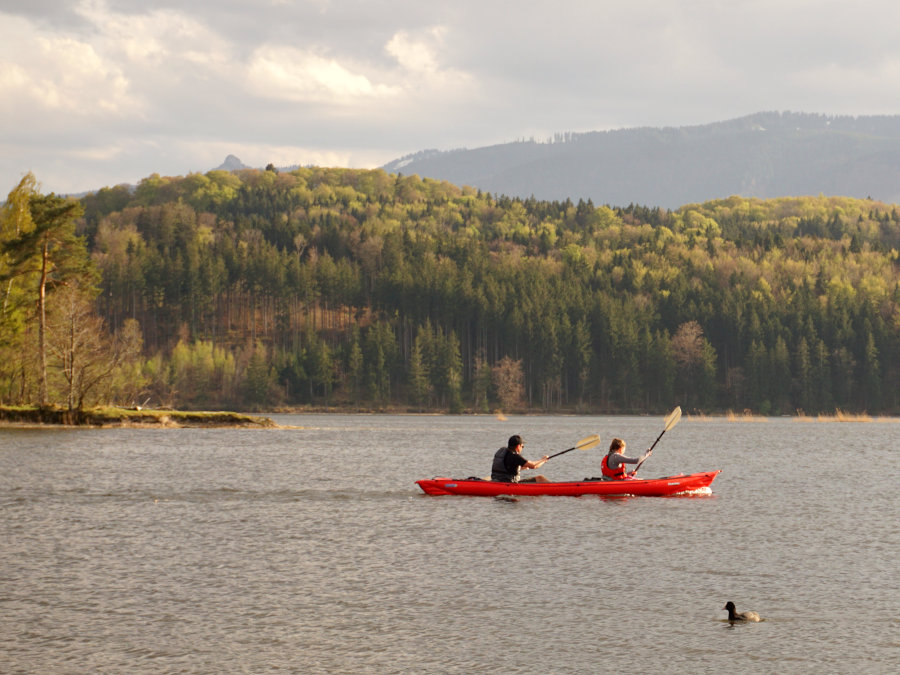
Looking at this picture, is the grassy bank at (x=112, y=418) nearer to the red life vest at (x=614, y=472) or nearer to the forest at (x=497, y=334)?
the red life vest at (x=614, y=472)

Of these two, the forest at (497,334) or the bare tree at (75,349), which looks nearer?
the bare tree at (75,349)

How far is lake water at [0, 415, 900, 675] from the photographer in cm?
1962

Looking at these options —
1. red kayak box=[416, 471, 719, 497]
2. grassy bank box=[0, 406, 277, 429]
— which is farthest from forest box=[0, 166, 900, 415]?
red kayak box=[416, 471, 719, 497]

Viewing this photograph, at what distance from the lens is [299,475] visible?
53875 millimetres

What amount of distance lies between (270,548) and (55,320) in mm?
54803

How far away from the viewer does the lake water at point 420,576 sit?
64.4ft

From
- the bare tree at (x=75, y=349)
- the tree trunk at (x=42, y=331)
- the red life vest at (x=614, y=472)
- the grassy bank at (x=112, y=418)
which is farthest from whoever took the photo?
the grassy bank at (x=112, y=418)

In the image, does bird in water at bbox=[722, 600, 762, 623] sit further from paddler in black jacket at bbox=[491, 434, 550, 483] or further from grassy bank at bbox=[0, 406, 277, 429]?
grassy bank at bbox=[0, 406, 277, 429]

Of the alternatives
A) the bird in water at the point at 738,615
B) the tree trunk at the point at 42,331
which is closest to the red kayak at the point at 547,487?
the bird in water at the point at 738,615

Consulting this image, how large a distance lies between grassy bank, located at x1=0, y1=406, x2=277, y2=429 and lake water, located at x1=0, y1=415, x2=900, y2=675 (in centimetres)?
2309

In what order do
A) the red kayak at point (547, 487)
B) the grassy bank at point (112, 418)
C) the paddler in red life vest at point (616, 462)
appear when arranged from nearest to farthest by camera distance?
the red kayak at point (547, 487) < the paddler in red life vest at point (616, 462) < the grassy bank at point (112, 418)

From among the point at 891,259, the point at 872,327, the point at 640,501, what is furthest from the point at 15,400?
the point at 891,259

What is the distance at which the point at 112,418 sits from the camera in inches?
3196

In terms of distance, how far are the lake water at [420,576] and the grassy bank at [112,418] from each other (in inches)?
909
